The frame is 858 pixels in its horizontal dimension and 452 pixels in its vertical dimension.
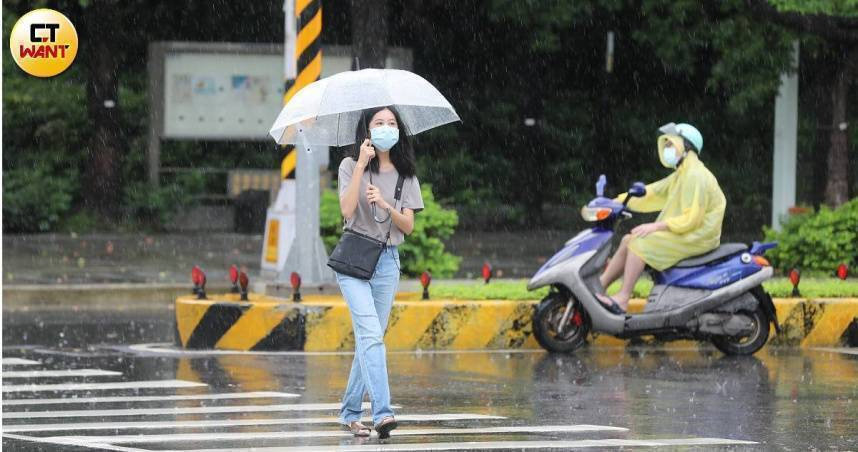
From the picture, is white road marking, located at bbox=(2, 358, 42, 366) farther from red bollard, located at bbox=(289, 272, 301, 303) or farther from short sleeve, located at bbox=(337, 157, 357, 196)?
short sleeve, located at bbox=(337, 157, 357, 196)

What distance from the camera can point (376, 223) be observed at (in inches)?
351

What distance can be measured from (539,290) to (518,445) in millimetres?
5775

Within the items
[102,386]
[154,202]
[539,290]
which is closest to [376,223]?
[102,386]

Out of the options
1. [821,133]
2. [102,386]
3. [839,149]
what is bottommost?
[102,386]

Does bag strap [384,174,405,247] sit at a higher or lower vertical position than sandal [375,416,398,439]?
higher

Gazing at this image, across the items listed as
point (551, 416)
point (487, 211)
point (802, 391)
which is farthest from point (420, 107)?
point (487, 211)

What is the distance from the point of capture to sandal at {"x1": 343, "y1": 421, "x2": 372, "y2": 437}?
29.3ft

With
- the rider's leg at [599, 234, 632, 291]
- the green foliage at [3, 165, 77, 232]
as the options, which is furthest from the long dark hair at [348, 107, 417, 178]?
the green foliage at [3, 165, 77, 232]

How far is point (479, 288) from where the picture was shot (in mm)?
14484

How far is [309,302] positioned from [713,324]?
295cm

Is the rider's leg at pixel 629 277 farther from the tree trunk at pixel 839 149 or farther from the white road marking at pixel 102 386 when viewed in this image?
the tree trunk at pixel 839 149

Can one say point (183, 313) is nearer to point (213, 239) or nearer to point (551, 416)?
point (551, 416)

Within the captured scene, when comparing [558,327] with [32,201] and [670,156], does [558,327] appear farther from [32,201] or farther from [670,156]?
[32,201]

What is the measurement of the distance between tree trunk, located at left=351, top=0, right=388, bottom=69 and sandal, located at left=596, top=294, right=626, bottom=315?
11.5 meters
